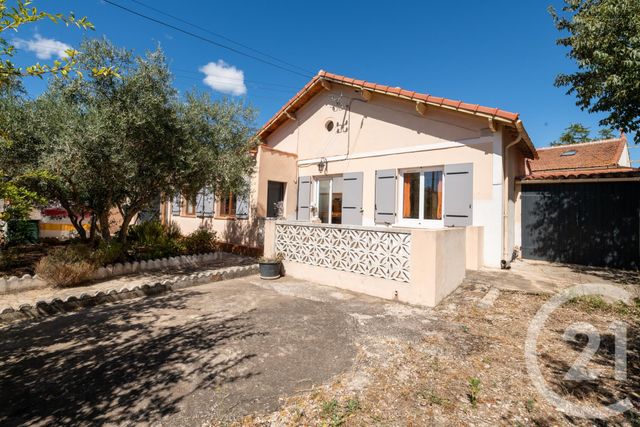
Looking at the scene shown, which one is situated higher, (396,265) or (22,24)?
(22,24)

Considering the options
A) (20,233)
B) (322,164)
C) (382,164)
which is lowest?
(20,233)

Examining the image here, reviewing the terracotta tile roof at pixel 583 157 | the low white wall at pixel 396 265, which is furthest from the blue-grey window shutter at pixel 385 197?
the terracotta tile roof at pixel 583 157

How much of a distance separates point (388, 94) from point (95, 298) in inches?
357

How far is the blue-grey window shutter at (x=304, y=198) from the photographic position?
11219 mm

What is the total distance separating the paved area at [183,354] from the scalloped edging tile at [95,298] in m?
0.29

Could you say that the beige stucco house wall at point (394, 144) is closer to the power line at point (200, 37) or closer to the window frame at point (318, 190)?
the window frame at point (318, 190)

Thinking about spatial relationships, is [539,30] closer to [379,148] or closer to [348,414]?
[379,148]

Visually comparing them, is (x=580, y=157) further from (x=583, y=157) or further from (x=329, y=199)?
(x=329, y=199)

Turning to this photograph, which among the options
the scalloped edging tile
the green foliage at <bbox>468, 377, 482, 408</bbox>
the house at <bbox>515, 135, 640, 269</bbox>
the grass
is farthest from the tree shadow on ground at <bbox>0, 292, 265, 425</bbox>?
the house at <bbox>515, 135, 640, 269</bbox>

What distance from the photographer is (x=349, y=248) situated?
641 cm

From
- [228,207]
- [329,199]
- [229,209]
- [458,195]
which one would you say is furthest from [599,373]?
[228,207]

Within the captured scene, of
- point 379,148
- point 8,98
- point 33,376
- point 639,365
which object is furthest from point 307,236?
point 8,98

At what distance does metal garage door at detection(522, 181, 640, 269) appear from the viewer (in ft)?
28.1

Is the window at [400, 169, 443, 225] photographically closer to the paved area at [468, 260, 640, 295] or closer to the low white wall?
the low white wall
